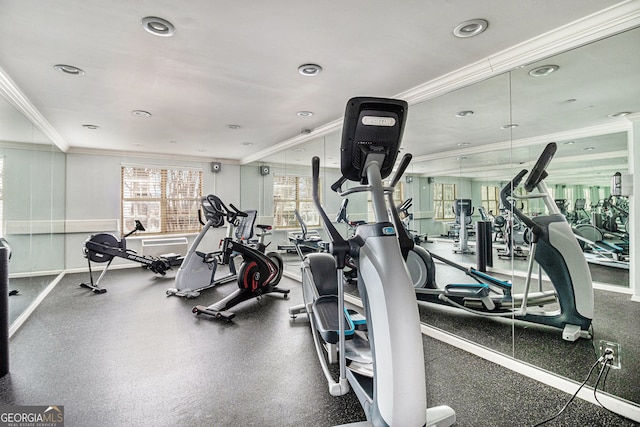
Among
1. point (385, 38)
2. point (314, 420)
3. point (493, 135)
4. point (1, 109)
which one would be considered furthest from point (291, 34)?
point (1, 109)

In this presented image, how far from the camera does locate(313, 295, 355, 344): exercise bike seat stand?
2.19 metres

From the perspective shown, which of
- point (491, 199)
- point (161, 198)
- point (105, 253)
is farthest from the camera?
point (161, 198)

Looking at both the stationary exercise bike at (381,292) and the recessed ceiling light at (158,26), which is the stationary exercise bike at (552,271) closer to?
the stationary exercise bike at (381,292)

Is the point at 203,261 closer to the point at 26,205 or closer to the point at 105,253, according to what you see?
the point at 105,253

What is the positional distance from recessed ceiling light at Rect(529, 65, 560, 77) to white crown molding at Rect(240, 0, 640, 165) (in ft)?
0.40

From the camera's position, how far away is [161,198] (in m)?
6.88

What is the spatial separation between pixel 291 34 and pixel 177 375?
8.43 feet

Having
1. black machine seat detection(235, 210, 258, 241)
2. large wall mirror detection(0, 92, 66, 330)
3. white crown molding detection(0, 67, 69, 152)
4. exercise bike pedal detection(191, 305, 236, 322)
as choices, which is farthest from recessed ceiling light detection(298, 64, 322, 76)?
black machine seat detection(235, 210, 258, 241)

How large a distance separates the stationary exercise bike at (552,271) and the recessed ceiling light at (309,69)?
73.4 inches

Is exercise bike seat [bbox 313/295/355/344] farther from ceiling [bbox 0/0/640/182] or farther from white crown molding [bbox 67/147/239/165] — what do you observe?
white crown molding [bbox 67/147/239/165]

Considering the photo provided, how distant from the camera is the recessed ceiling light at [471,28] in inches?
76.0

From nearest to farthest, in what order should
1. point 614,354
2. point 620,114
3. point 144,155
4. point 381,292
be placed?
point 381,292, point 614,354, point 620,114, point 144,155

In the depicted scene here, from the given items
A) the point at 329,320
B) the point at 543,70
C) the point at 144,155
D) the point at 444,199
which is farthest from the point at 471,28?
the point at 144,155

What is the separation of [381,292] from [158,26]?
2.12 metres
